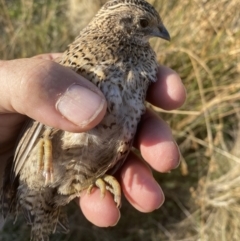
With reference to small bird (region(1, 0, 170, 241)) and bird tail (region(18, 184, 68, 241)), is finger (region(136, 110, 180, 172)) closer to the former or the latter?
small bird (region(1, 0, 170, 241))

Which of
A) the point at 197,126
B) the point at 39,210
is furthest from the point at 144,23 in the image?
the point at 197,126

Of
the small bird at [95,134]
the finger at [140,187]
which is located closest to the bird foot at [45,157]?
the small bird at [95,134]

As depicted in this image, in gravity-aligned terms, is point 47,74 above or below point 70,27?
above

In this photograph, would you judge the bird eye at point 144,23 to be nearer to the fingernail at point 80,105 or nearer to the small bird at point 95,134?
the small bird at point 95,134

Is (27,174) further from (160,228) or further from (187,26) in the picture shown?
(187,26)

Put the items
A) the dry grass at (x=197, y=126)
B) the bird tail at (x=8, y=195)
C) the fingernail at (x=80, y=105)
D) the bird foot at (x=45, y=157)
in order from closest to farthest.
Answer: the fingernail at (x=80, y=105)
the bird foot at (x=45, y=157)
the bird tail at (x=8, y=195)
the dry grass at (x=197, y=126)

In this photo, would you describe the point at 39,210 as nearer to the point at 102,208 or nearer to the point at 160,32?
the point at 102,208

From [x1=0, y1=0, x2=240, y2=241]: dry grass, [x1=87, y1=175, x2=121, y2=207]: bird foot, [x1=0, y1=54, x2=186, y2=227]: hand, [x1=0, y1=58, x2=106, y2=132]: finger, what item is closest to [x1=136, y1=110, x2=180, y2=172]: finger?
[x1=0, y1=54, x2=186, y2=227]: hand

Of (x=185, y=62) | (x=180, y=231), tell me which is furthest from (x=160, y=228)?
(x=185, y=62)
